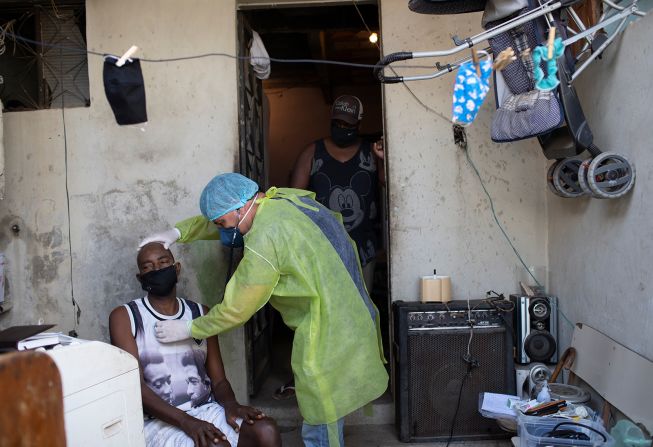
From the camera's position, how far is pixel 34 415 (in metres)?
1.42

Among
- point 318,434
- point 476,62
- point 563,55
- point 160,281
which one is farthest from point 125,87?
point 563,55

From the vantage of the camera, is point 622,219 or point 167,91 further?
point 167,91

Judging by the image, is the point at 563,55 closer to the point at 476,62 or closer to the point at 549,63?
the point at 549,63

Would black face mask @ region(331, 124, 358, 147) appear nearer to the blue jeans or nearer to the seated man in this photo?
the seated man

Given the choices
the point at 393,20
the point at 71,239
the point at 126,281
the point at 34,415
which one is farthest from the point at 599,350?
the point at 71,239

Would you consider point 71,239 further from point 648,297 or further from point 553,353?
point 648,297

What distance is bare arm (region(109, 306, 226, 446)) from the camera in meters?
2.53

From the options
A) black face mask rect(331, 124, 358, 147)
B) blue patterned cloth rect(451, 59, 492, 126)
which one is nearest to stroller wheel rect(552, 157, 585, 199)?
blue patterned cloth rect(451, 59, 492, 126)

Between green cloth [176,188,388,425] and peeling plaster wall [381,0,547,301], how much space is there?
0.99m

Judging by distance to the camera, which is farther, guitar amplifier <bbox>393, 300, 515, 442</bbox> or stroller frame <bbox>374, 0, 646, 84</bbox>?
guitar amplifier <bbox>393, 300, 515, 442</bbox>

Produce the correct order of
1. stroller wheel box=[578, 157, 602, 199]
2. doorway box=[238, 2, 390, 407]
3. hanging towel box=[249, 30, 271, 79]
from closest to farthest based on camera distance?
1. stroller wheel box=[578, 157, 602, 199]
2. hanging towel box=[249, 30, 271, 79]
3. doorway box=[238, 2, 390, 407]

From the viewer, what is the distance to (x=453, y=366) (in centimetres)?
326

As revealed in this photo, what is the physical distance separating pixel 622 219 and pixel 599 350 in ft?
2.15

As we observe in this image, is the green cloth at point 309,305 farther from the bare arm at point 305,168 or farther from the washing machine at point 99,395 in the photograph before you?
the bare arm at point 305,168
